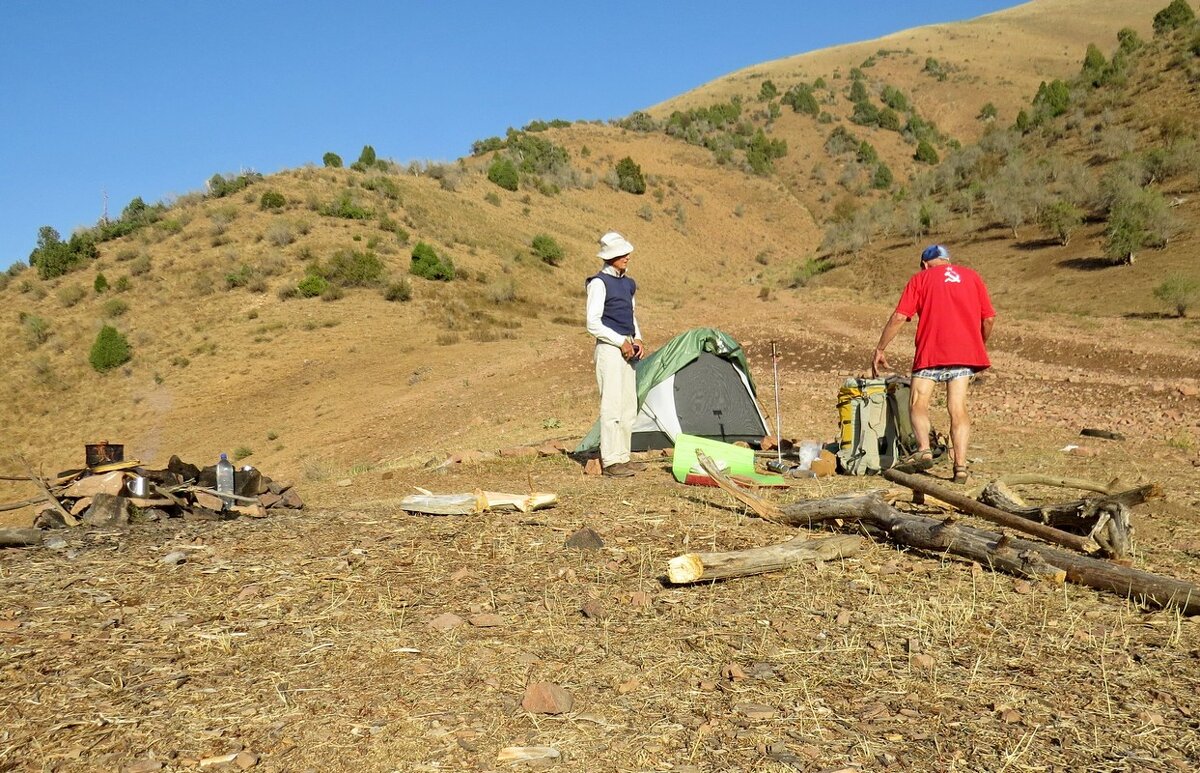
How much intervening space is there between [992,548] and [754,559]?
1.27 m

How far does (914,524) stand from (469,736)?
2.99 meters

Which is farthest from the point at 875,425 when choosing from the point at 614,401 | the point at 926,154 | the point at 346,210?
the point at 926,154

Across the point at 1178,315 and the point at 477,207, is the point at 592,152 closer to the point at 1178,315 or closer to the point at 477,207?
the point at 477,207

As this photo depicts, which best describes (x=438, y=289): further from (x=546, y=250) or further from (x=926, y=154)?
(x=926, y=154)

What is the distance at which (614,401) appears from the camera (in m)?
7.59

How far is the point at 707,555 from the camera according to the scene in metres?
4.44

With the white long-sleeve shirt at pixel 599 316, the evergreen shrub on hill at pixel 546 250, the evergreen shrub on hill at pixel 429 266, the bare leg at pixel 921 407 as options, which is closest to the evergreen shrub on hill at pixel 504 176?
the evergreen shrub on hill at pixel 546 250

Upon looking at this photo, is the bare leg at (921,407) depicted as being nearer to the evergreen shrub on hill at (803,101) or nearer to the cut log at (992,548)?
the cut log at (992,548)

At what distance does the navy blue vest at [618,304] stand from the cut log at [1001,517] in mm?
2682

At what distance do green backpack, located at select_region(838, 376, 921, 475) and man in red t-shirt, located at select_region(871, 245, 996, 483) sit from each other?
0.54 metres

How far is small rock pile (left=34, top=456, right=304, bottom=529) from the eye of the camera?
6262 millimetres

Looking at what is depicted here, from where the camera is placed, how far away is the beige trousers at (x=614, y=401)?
7551 mm

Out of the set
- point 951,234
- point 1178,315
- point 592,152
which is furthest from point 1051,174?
point 592,152

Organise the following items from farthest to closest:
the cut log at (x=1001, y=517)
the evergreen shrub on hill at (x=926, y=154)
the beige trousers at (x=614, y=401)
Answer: the evergreen shrub on hill at (x=926, y=154) < the beige trousers at (x=614, y=401) < the cut log at (x=1001, y=517)
